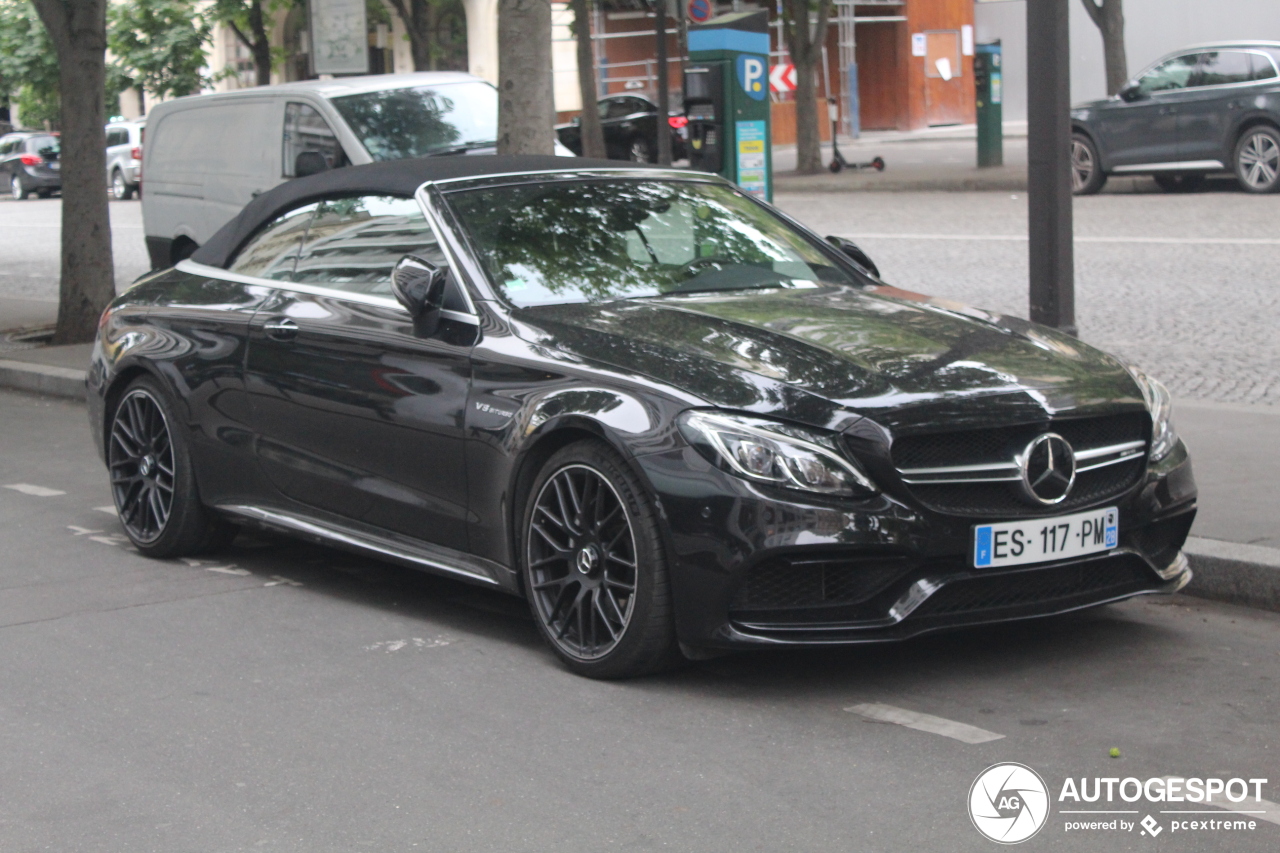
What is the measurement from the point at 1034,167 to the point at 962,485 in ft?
10.8

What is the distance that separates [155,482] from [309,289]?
3.89 ft

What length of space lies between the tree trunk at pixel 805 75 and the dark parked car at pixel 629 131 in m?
4.00

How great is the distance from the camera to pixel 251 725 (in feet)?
15.8

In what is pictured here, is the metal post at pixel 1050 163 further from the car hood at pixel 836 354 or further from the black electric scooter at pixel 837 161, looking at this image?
the black electric scooter at pixel 837 161

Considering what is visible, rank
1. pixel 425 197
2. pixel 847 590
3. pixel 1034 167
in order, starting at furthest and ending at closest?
pixel 1034 167
pixel 425 197
pixel 847 590

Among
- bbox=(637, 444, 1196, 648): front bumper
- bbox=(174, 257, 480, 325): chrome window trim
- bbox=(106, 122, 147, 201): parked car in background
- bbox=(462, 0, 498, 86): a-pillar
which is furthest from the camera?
bbox=(462, 0, 498, 86): a-pillar

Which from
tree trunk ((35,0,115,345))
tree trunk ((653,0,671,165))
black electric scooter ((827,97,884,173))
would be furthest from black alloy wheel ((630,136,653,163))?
tree trunk ((35,0,115,345))

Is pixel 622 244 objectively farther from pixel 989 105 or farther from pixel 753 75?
pixel 989 105

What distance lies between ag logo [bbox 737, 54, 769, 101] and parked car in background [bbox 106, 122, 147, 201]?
Answer: 30.3 m

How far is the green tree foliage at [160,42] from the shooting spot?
4906 cm

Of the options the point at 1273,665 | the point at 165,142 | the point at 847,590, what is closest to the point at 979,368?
the point at 847,590

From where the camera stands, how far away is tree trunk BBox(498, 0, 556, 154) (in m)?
10.6

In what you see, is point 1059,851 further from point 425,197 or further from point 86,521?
point 86,521

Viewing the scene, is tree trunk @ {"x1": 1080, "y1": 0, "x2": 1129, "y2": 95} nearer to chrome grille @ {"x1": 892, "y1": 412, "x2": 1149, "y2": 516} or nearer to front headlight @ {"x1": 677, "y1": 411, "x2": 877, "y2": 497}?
chrome grille @ {"x1": 892, "y1": 412, "x2": 1149, "y2": 516}
